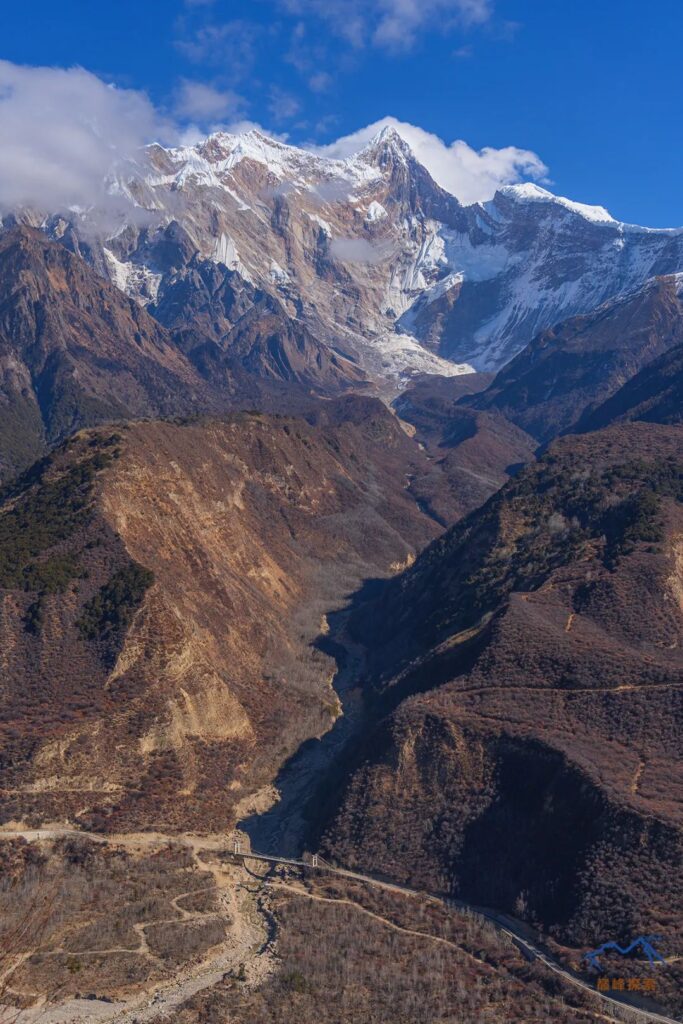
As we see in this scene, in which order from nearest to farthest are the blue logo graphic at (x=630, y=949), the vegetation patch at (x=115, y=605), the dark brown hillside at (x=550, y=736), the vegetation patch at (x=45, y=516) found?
the blue logo graphic at (x=630, y=949) → the dark brown hillside at (x=550, y=736) → the vegetation patch at (x=115, y=605) → the vegetation patch at (x=45, y=516)

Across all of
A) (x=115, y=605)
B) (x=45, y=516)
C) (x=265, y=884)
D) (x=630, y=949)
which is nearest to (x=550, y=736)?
(x=630, y=949)

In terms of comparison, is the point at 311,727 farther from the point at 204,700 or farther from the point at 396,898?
the point at 396,898

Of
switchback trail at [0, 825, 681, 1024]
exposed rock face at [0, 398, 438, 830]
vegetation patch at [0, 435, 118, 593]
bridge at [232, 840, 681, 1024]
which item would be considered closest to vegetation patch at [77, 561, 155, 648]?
exposed rock face at [0, 398, 438, 830]

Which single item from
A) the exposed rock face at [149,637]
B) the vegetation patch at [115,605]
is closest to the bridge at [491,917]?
the exposed rock face at [149,637]

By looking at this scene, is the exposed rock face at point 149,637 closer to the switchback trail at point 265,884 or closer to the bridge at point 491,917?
the switchback trail at point 265,884

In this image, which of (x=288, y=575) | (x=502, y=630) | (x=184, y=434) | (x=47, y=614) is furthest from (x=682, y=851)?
(x=184, y=434)

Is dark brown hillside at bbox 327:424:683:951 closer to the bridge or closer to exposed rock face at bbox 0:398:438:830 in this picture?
the bridge
